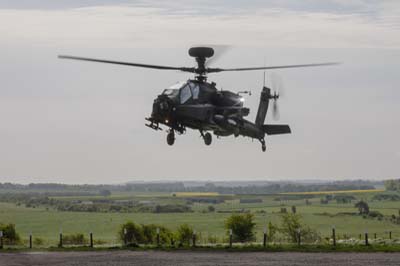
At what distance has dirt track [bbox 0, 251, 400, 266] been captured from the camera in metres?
41.8

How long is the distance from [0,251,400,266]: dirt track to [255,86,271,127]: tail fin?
8.51 meters

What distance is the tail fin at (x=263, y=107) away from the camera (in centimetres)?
5369

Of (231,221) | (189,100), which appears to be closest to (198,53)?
(189,100)

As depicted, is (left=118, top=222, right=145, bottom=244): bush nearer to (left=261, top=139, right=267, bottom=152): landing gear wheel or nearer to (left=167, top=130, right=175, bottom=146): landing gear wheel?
(left=261, top=139, right=267, bottom=152): landing gear wheel

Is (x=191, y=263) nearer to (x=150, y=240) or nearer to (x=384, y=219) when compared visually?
(x=150, y=240)

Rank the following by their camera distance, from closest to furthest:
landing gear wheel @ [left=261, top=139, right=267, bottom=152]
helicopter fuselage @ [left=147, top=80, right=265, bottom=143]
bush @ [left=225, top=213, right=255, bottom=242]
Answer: helicopter fuselage @ [left=147, top=80, right=265, bottom=143]
landing gear wheel @ [left=261, top=139, right=267, bottom=152]
bush @ [left=225, top=213, right=255, bottom=242]

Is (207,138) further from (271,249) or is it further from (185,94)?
(271,249)

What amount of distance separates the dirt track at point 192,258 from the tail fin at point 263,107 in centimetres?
851

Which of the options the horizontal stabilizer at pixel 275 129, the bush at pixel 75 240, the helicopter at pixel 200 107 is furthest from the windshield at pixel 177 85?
the bush at pixel 75 240

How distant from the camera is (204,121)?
44375mm

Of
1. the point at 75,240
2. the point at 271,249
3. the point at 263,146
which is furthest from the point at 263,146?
the point at 75,240

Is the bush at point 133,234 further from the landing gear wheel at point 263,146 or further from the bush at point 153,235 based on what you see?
the landing gear wheel at point 263,146

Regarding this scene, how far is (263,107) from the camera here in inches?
2159

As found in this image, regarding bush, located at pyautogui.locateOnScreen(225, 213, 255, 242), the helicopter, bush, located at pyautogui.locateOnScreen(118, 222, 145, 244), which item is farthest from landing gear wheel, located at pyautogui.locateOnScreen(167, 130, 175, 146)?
bush, located at pyautogui.locateOnScreen(118, 222, 145, 244)
